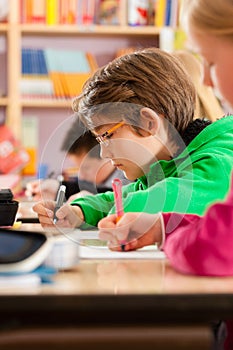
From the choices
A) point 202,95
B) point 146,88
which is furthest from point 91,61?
point 146,88

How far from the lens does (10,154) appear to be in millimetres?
4453

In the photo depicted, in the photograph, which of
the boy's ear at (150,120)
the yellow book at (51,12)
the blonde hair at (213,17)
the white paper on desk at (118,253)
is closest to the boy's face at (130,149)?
the boy's ear at (150,120)

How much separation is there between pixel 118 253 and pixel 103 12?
11.8ft

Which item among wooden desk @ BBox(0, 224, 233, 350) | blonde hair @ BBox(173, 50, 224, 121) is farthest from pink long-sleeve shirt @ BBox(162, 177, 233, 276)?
blonde hair @ BBox(173, 50, 224, 121)

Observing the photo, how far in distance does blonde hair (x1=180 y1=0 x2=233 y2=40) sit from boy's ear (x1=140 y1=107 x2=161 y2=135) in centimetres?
48

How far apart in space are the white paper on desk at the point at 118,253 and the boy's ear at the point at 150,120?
14.7 inches

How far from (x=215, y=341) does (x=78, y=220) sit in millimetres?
720

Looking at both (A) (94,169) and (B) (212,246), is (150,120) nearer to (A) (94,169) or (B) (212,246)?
(B) (212,246)

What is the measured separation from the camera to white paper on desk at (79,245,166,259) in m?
1.22

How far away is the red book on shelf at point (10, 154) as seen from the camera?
14.4 ft

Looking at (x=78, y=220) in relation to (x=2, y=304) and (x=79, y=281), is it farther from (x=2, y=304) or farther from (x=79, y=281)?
(x=2, y=304)

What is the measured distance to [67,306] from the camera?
2.85 feet

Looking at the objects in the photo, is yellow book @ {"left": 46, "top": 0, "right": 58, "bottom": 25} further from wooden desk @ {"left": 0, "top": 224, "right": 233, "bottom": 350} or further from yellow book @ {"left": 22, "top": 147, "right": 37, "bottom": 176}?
wooden desk @ {"left": 0, "top": 224, "right": 233, "bottom": 350}

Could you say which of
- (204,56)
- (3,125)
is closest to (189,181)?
(204,56)
